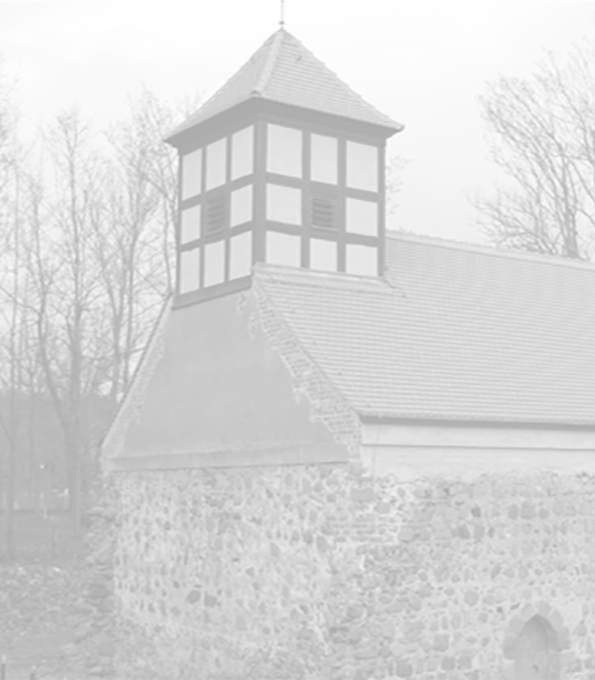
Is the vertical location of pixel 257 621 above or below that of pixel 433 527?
below

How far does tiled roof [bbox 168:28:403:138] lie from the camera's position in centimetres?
1648

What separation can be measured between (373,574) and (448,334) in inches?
172

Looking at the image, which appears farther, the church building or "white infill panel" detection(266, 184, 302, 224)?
"white infill panel" detection(266, 184, 302, 224)

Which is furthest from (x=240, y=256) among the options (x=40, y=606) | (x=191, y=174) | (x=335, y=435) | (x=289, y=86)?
(x=40, y=606)

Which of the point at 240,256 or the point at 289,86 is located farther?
the point at 289,86

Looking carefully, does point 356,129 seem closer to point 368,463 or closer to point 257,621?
point 368,463

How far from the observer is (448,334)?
16.4m

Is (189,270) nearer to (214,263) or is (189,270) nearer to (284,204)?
(214,263)

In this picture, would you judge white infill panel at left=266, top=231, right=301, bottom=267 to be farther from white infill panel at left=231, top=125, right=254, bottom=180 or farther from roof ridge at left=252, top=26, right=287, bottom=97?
roof ridge at left=252, top=26, right=287, bottom=97

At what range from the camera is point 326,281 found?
53.6 ft

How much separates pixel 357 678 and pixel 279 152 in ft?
25.2

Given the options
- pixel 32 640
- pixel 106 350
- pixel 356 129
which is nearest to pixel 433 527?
pixel 356 129

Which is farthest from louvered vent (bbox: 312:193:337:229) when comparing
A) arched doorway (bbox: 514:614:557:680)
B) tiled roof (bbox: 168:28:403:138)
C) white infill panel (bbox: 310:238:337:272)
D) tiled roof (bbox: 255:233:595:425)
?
arched doorway (bbox: 514:614:557:680)

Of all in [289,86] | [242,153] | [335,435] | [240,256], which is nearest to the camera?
[335,435]
